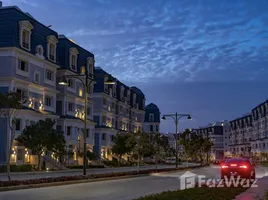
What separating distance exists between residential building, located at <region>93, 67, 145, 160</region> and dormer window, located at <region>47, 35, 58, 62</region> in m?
12.7

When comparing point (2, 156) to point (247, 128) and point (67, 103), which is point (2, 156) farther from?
point (247, 128)

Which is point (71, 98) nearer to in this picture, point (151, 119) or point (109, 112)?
point (109, 112)

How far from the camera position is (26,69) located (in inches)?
1818

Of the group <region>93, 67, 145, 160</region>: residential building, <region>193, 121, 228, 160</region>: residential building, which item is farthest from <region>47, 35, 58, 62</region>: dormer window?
<region>193, 121, 228, 160</region>: residential building

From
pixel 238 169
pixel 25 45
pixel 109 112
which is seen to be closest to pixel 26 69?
pixel 25 45

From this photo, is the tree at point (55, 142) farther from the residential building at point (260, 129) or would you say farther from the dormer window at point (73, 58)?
the residential building at point (260, 129)

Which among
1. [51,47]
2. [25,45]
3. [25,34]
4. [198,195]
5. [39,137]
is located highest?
[51,47]

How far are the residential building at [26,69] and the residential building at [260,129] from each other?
8092cm

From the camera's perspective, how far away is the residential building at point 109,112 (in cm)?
7275

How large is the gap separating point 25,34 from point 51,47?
694cm

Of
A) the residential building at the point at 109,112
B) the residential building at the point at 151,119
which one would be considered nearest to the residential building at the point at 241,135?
the residential building at the point at 151,119

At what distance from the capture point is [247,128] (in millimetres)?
150375

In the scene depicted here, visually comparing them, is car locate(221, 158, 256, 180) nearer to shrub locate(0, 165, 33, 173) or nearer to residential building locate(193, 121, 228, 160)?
shrub locate(0, 165, 33, 173)

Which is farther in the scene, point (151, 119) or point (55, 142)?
point (151, 119)
